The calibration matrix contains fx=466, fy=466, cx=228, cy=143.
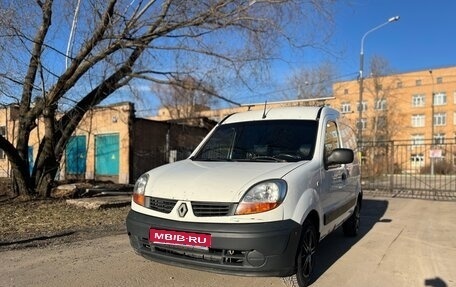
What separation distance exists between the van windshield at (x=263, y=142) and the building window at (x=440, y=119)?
65.5 metres

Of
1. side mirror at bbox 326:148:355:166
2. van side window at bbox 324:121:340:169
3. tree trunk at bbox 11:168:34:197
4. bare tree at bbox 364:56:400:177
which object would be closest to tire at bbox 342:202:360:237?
van side window at bbox 324:121:340:169

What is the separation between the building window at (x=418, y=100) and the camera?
215 ft

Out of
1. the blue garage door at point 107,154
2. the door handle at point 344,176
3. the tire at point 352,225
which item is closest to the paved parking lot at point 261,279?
the tire at point 352,225

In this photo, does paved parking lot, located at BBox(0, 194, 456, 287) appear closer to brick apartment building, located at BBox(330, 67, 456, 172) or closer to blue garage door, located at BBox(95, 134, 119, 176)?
blue garage door, located at BBox(95, 134, 119, 176)

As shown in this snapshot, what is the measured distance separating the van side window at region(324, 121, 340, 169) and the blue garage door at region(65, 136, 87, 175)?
60.0 ft

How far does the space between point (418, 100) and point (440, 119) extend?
3943 millimetres

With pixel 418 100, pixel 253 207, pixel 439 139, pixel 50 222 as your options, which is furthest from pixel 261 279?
pixel 418 100

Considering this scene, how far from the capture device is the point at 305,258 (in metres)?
4.83

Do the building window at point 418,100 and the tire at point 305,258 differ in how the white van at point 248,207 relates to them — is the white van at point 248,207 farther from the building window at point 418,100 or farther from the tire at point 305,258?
the building window at point 418,100

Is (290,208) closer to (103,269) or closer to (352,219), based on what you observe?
(103,269)

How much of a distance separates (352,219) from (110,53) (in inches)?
271

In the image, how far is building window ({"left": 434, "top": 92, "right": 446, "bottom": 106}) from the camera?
210 ft

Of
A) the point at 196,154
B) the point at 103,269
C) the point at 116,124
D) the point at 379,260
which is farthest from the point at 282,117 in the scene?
the point at 116,124

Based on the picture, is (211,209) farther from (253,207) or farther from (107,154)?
(107,154)
